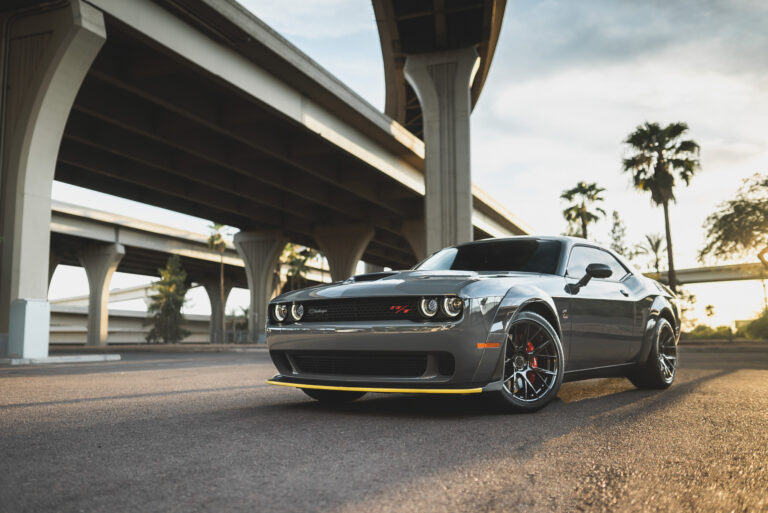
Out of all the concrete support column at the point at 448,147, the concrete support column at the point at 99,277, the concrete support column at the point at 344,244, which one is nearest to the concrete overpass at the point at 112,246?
the concrete support column at the point at 99,277

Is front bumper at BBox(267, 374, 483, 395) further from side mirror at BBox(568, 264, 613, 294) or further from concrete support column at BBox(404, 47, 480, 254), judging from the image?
concrete support column at BBox(404, 47, 480, 254)

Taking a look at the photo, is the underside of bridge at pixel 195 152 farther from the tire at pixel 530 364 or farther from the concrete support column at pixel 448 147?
the tire at pixel 530 364

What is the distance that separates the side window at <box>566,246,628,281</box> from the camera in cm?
567

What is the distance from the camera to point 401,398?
5781 mm

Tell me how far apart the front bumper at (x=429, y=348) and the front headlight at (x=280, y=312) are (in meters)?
0.56

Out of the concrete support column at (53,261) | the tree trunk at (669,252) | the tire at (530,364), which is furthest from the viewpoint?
the concrete support column at (53,261)

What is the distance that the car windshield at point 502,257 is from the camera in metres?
5.47

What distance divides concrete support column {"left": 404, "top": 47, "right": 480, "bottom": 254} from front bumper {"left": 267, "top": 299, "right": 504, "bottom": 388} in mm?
18971

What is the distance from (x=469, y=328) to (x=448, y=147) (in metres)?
20.4

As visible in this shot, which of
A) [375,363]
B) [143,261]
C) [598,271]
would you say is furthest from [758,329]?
[143,261]

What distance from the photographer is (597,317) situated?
5.49 m

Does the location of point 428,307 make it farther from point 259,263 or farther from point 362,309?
point 259,263

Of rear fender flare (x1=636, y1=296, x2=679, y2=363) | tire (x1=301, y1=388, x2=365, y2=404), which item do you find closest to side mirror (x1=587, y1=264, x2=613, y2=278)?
rear fender flare (x1=636, y1=296, x2=679, y2=363)

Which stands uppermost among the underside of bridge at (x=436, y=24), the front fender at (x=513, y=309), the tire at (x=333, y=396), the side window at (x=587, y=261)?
→ the underside of bridge at (x=436, y=24)
